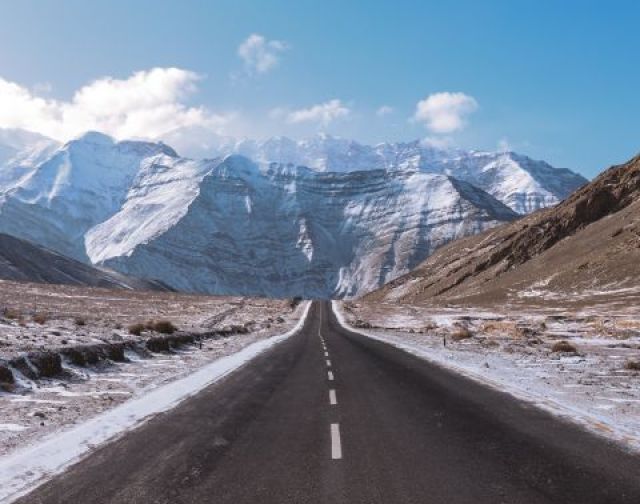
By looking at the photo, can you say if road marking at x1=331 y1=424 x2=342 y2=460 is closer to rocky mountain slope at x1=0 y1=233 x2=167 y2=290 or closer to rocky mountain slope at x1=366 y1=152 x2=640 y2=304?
rocky mountain slope at x1=366 y1=152 x2=640 y2=304

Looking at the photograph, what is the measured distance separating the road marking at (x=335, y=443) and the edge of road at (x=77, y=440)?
148 inches

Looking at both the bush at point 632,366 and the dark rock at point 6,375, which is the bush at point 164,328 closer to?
the dark rock at point 6,375

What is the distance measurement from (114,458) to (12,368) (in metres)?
8.92

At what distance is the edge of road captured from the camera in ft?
27.3

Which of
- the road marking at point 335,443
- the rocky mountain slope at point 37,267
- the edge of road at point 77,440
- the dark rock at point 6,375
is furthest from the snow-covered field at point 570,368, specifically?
the rocky mountain slope at point 37,267

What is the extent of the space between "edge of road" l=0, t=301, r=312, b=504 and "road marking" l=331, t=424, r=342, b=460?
3771 mm

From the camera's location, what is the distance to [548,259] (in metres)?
101

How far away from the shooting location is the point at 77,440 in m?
10.6

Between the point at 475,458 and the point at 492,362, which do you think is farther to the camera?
the point at 492,362

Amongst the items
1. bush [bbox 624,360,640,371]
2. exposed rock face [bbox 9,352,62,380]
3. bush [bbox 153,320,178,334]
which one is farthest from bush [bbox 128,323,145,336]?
bush [bbox 624,360,640,371]

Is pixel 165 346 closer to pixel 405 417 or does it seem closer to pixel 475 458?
pixel 405 417

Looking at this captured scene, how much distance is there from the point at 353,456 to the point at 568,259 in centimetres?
9162

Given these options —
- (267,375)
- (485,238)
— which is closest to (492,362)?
(267,375)

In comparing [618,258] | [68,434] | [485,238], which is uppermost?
[485,238]
